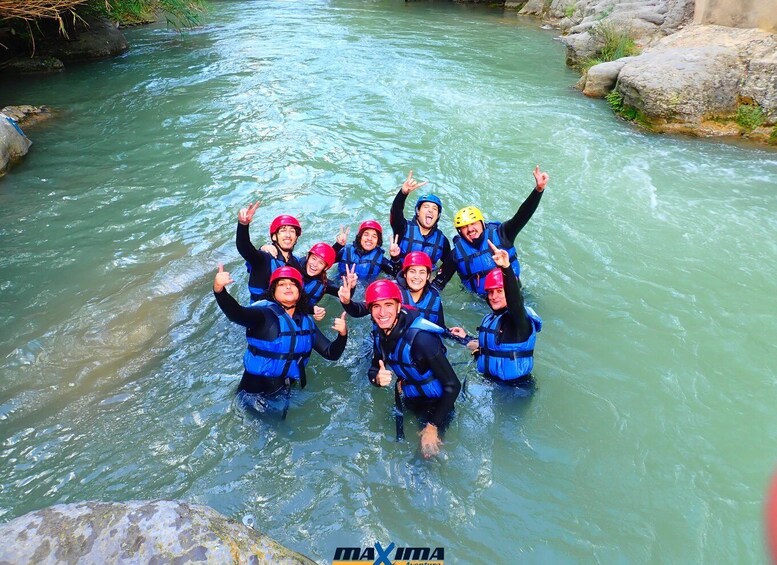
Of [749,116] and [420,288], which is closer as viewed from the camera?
[420,288]

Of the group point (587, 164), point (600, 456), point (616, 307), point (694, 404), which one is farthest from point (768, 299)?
point (587, 164)

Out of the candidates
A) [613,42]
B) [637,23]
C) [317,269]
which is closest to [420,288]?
[317,269]

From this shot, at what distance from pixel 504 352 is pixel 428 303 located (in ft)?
2.88

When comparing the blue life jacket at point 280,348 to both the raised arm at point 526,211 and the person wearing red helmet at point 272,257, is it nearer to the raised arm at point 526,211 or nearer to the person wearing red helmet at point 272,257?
the person wearing red helmet at point 272,257

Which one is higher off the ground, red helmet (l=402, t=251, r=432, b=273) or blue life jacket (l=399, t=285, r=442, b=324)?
red helmet (l=402, t=251, r=432, b=273)

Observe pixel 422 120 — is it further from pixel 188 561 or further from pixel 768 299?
pixel 188 561

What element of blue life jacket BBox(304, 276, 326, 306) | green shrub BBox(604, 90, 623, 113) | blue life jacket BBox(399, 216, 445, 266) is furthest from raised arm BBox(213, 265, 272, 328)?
green shrub BBox(604, 90, 623, 113)

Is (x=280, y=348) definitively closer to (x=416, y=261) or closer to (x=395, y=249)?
(x=416, y=261)

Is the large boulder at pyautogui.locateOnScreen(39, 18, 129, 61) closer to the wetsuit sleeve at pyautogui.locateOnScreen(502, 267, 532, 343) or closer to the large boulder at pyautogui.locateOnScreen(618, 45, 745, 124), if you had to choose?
the large boulder at pyautogui.locateOnScreen(618, 45, 745, 124)

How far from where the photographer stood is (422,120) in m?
12.7

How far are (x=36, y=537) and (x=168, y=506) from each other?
1.98ft

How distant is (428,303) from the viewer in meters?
5.27

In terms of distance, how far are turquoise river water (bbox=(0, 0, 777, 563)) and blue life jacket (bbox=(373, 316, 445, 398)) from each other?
574mm

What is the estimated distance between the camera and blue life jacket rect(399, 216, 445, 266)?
6.47m
